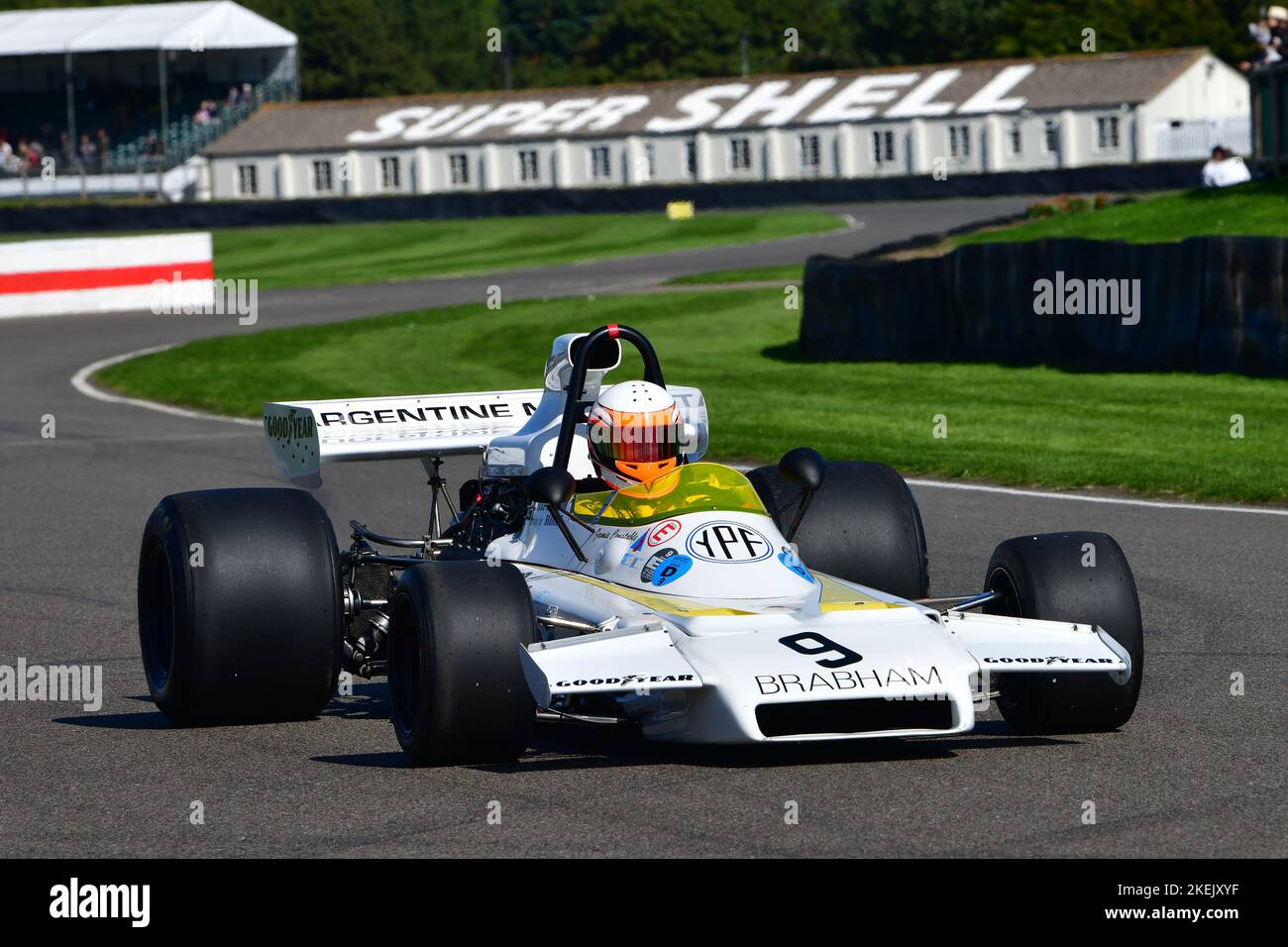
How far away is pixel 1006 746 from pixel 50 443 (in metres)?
12.5

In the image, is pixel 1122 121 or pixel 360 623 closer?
pixel 360 623

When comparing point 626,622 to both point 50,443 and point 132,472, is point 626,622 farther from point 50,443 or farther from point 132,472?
point 50,443

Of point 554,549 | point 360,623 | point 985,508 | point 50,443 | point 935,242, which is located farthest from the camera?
point 935,242

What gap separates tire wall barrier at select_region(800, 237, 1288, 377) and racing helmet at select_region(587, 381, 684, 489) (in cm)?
1160

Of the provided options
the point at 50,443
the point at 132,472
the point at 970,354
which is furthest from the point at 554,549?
the point at 970,354

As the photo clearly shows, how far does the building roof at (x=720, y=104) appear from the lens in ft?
249

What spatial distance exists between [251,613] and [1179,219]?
2205 cm

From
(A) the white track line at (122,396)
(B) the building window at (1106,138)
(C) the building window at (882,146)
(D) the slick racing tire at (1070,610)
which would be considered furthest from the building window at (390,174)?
(D) the slick racing tire at (1070,610)

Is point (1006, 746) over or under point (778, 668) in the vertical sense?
under

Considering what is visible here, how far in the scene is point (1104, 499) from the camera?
13719 millimetres

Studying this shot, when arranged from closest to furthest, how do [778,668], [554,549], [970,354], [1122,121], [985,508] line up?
[778,668] < [554,549] < [985,508] < [970,354] < [1122,121]

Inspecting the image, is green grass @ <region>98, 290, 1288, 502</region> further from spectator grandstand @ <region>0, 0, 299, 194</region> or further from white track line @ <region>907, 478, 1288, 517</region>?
spectator grandstand @ <region>0, 0, 299, 194</region>

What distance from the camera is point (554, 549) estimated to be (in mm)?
8227

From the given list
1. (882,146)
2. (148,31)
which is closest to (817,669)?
(882,146)
